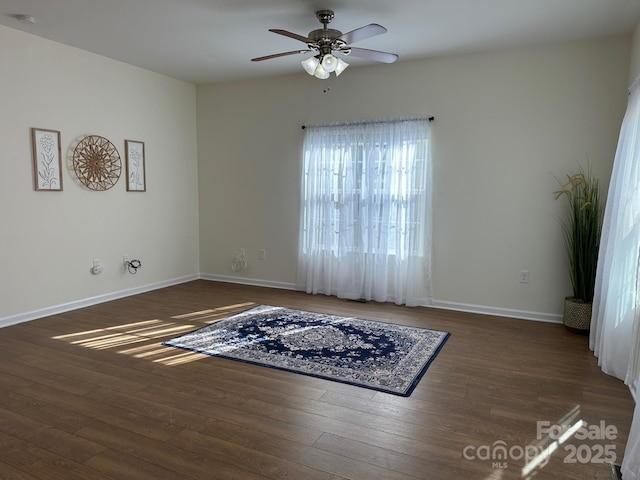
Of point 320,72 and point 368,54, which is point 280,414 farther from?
point 368,54

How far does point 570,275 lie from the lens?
402 cm

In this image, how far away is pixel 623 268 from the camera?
2.85 meters

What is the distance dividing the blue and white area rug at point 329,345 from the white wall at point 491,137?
1186 mm

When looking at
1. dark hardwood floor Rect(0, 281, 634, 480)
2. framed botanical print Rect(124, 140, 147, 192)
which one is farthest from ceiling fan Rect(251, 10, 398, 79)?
framed botanical print Rect(124, 140, 147, 192)

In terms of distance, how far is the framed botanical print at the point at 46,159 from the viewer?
3.97 meters

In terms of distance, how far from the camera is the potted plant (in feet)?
12.0

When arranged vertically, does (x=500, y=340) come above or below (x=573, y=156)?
below

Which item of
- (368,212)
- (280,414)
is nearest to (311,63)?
(368,212)

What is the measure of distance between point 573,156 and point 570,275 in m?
1.15

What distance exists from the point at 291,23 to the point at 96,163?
2.64 m

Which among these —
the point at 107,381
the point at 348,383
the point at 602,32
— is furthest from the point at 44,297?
the point at 602,32

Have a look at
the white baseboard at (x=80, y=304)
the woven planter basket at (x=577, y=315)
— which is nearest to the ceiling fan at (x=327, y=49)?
the woven planter basket at (x=577, y=315)

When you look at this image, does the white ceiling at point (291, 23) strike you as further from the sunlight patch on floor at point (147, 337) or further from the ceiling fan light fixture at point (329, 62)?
the sunlight patch on floor at point (147, 337)

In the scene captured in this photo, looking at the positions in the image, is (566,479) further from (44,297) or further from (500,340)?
(44,297)
